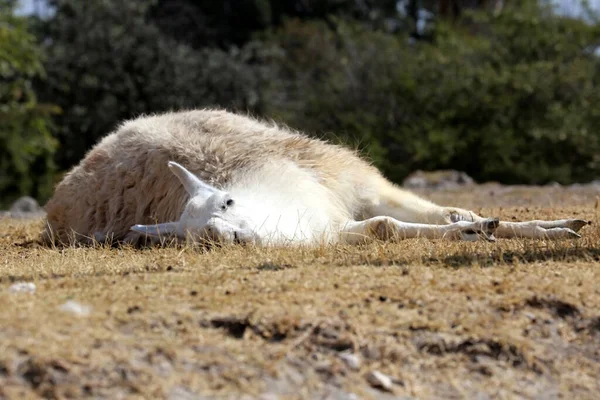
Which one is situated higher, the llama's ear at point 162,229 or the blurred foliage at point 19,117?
the llama's ear at point 162,229

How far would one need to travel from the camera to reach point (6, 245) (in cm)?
885

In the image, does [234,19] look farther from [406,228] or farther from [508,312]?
[508,312]

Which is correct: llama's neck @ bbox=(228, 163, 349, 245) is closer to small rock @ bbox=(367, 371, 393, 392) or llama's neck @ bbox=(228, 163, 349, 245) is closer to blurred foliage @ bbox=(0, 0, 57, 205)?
small rock @ bbox=(367, 371, 393, 392)

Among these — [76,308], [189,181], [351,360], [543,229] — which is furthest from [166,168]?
[351,360]

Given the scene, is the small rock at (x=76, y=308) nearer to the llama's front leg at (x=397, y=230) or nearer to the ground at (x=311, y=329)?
the ground at (x=311, y=329)

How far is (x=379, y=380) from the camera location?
177 inches

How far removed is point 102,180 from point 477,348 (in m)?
4.74

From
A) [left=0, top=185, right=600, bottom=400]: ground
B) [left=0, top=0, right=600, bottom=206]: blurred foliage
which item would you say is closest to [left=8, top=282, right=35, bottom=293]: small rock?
[left=0, top=185, right=600, bottom=400]: ground

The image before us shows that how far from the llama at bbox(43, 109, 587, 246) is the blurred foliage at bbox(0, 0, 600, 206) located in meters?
10.5

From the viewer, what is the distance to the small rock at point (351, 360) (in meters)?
4.61

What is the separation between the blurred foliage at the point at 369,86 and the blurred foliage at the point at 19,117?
0.20 feet

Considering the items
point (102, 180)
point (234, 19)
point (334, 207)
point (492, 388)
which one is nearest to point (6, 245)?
point (102, 180)

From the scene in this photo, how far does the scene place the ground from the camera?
4371 millimetres

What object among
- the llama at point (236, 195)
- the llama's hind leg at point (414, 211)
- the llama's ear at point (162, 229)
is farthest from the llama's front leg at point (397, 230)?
the llama's ear at point (162, 229)
